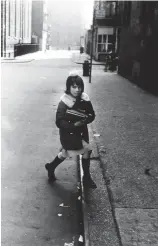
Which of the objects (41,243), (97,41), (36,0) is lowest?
(41,243)

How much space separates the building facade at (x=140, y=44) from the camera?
16797 millimetres

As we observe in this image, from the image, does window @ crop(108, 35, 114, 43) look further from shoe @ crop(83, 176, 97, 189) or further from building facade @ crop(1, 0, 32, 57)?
shoe @ crop(83, 176, 97, 189)

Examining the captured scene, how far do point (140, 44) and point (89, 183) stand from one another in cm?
1565

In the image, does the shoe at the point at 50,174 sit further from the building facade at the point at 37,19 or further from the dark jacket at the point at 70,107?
the building facade at the point at 37,19

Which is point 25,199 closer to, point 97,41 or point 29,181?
point 29,181

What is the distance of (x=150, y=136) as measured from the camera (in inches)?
329

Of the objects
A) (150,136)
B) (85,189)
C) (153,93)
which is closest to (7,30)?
(153,93)

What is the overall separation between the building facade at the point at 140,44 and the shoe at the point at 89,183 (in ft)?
38.4

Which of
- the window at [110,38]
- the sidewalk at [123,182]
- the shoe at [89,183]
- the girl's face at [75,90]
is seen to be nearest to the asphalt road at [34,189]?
the shoe at [89,183]

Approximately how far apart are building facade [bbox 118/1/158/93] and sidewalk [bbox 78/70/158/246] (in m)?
6.68

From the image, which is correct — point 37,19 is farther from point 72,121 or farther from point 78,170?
point 72,121

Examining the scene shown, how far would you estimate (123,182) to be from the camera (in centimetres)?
548

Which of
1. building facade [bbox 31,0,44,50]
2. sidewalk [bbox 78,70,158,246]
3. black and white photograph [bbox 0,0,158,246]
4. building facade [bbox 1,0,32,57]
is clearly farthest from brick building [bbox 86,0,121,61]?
sidewalk [bbox 78,70,158,246]

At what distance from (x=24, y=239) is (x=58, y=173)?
6.96ft
